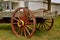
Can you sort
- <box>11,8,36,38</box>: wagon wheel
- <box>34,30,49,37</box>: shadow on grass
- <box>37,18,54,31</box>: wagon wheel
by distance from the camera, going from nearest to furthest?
<box>11,8,36,38</box>: wagon wheel < <box>34,30,49,37</box>: shadow on grass < <box>37,18,54,31</box>: wagon wheel

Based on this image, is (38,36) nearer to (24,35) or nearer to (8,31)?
(24,35)

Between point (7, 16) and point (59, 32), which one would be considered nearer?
point (7, 16)

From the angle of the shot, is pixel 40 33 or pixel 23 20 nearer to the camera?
pixel 23 20

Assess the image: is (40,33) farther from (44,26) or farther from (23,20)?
(23,20)

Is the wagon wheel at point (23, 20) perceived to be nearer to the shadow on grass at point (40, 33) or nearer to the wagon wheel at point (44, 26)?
the shadow on grass at point (40, 33)

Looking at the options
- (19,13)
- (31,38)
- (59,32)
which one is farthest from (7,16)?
(59,32)

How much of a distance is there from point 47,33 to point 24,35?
1.27 metres

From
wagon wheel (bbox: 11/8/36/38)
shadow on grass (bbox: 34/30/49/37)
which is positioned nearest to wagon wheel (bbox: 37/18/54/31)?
shadow on grass (bbox: 34/30/49/37)

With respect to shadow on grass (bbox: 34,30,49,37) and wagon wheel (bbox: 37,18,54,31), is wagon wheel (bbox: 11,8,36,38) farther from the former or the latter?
wagon wheel (bbox: 37,18,54,31)

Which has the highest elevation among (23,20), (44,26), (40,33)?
(23,20)

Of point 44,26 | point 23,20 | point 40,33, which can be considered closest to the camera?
point 23,20

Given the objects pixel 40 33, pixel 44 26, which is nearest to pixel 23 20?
pixel 40 33

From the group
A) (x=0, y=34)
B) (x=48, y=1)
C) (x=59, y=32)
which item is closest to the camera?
(x=0, y=34)

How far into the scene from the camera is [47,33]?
390 inches
